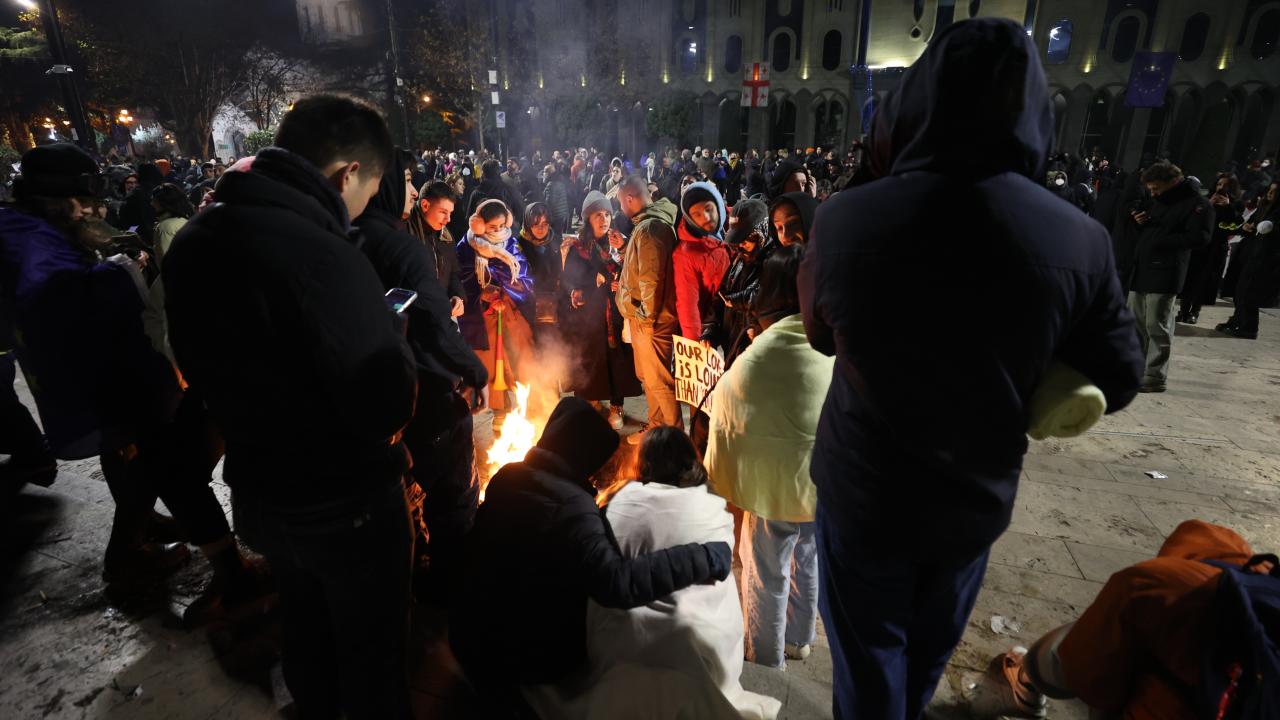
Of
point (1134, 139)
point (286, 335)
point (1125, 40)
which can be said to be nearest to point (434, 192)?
point (286, 335)

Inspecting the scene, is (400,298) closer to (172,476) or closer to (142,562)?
(172,476)

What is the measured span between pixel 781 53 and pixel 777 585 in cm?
4289

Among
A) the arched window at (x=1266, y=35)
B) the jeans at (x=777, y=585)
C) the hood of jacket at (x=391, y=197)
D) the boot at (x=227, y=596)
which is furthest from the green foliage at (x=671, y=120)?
the jeans at (x=777, y=585)

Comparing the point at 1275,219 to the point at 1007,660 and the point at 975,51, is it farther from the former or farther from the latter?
the point at 975,51

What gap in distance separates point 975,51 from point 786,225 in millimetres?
2297

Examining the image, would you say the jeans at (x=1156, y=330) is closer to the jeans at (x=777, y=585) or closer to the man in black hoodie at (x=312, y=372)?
the jeans at (x=777, y=585)

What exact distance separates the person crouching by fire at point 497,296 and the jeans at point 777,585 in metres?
3.44

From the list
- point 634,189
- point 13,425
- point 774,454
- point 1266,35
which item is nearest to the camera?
point 774,454

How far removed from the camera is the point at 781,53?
39.4 metres

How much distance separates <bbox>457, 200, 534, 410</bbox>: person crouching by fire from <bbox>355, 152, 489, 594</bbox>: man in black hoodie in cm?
171

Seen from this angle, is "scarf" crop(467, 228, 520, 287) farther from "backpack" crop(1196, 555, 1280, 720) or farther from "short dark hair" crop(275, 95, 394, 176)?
"backpack" crop(1196, 555, 1280, 720)

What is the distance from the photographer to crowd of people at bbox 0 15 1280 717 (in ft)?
5.16

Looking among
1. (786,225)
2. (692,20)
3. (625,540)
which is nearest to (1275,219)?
(786,225)

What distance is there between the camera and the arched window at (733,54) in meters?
40.0
